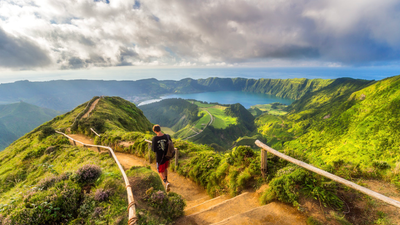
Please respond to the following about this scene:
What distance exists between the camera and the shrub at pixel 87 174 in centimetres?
527

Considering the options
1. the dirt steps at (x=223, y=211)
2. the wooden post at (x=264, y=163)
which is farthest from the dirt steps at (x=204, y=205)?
the wooden post at (x=264, y=163)

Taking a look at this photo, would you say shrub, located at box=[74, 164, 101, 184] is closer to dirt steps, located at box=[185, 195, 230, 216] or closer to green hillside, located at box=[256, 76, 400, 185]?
dirt steps, located at box=[185, 195, 230, 216]

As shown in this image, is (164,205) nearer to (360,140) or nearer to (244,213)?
(244,213)

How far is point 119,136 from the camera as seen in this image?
16.8 metres

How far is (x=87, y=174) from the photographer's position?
211 inches

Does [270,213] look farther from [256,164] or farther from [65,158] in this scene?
[65,158]

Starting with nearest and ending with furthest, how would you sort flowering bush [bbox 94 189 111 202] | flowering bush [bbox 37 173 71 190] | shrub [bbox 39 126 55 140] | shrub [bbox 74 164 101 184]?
flowering bush [bbox 94 189 111 202] < flowering bush [bbox 37 173 71 190] < shrub [bbox 74 164 101 184] < shrub [bbox 39 126 55 140]

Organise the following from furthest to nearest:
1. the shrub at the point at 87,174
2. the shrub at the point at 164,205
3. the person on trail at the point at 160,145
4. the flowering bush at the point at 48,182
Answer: the person on trail at the point at 160,145, the shrub at the point at 87,174, the flowering bush at the point at 48,182, the shrub at the point at 164,205

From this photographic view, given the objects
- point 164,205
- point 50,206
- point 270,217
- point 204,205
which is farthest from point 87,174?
point 270,217

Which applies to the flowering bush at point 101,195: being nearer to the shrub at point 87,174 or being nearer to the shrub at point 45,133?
the shrub at point 87,174

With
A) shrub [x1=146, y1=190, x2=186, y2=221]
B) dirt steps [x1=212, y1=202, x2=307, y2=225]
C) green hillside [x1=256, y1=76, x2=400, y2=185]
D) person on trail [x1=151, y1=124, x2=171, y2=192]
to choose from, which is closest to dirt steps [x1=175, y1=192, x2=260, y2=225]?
shrub [x1=146, y1=190, x2=186, y2=221]

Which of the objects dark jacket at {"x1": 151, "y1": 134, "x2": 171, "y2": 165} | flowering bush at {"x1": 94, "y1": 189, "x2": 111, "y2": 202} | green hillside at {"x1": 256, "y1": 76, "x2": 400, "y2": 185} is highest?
dark jacket at {"x1": 151, "y1": 134, "x2": 171, "y2": 165}

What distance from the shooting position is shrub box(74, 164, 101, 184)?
208 inches

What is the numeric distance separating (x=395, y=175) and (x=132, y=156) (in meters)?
15.3
